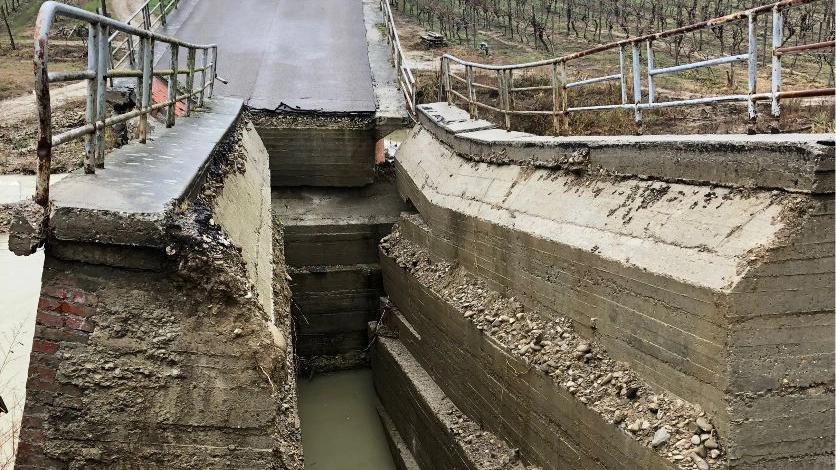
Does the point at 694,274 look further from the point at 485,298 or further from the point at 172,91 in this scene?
the point at 172,91

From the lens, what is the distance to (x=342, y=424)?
9500mm

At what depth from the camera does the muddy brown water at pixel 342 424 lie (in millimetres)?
8680

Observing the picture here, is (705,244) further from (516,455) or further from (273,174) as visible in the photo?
(273,174)

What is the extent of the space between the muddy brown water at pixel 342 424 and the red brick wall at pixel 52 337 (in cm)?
572

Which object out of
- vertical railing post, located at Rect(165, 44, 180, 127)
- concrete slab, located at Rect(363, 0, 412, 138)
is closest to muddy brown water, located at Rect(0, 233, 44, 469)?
vertical railing post, located at Rect(165, 44, 180, 127)

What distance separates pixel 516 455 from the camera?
19.2ft

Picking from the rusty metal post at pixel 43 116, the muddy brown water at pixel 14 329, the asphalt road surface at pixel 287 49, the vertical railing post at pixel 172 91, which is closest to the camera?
the rusty metal post at pixel 43 116

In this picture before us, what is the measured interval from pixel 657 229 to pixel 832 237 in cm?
103

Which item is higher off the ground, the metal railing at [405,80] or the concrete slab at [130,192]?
the metal railing at [405,80]

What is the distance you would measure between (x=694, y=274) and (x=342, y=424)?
6.64 meters

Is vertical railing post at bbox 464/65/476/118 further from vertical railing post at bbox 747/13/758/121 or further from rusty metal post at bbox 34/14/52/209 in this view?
rusty metal post at bbox 34/14/52/209

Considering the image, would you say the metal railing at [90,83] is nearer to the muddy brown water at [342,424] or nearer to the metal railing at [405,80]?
the muddy brown water at [342,424]

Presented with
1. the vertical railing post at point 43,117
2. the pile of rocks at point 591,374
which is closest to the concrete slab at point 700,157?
the pile of rocks at point 591,374

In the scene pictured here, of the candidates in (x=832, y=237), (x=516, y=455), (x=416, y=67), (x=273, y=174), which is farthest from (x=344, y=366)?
(x=416, y=67)
